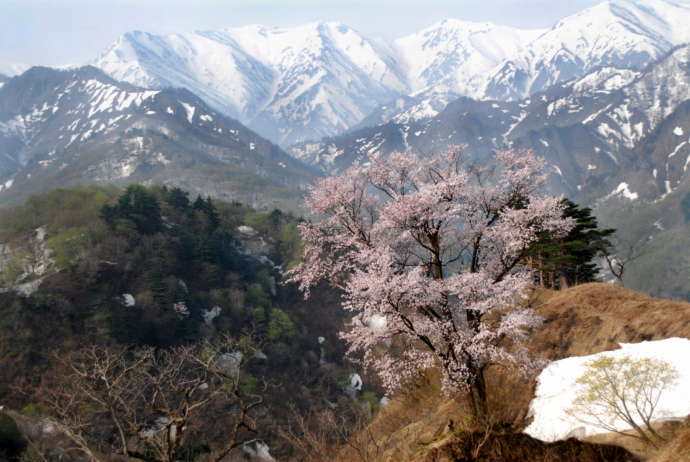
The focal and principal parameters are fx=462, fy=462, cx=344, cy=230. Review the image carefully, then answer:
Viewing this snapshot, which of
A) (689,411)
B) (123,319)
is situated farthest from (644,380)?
(123,319)

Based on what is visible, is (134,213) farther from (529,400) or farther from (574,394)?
(574,394)

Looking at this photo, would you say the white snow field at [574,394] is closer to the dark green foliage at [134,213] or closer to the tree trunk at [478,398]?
the tree trunk at [478,398]

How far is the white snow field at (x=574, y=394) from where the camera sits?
13014 mm

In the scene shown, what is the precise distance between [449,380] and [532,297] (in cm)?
1433

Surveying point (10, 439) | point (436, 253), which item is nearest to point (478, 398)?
point (436, 253)

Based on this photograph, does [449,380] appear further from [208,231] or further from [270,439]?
[208,231]

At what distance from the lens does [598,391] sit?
13.5m

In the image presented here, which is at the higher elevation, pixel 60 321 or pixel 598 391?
pixel 598 391

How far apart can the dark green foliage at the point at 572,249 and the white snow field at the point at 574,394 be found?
1558cm

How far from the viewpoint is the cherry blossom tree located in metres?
15.4

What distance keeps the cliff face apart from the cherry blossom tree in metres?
1.47

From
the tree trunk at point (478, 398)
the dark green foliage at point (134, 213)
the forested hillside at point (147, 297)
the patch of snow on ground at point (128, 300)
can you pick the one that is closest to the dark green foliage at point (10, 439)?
the forested hillside at point (147, 297)

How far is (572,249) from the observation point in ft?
127

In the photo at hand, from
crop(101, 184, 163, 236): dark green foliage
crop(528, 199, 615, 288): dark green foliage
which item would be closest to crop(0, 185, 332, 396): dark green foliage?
crop(101, 184, 163, 236): dark green foliage
